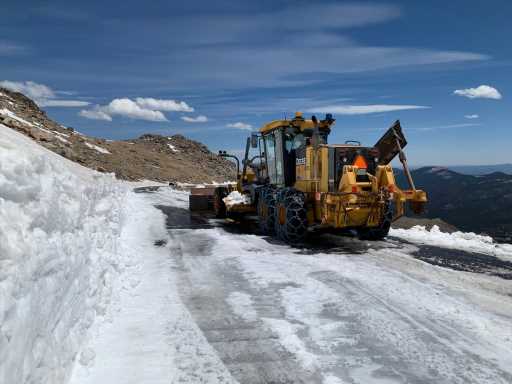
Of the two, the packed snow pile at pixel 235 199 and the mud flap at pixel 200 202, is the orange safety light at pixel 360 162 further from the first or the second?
the mud flap at pixel 200 202

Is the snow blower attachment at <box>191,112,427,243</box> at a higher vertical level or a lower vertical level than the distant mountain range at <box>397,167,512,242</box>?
higher

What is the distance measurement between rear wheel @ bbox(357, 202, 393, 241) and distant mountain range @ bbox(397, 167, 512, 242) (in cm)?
4972

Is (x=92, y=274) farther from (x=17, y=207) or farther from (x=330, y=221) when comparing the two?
(x=330, y=221)

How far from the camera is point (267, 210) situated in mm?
11945

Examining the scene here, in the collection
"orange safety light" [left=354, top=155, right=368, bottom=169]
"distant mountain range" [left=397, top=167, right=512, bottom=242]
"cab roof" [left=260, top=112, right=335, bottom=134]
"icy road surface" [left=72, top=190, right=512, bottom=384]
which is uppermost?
"cab roof" [left=260, top=112, right=335, bottom=134]

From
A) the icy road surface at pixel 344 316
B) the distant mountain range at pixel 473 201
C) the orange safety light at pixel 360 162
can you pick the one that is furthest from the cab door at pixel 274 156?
the distant mountain range at pixel 473 201

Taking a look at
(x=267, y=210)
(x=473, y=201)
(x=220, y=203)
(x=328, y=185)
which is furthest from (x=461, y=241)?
(x=473, y=201)

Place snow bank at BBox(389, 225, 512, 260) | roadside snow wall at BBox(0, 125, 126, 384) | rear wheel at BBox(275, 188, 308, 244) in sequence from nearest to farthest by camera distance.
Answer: roadside snow wall at BBox(0, 125, 126, 384), snow bank at BBox(389, 225, 512, 260), rear wheel at BBox(275, 188, 308, 244)

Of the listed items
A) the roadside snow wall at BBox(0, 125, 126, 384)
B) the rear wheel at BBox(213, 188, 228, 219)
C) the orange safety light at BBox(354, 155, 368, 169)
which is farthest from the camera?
the rear wheel at BBox(213, 188, 228, 219)

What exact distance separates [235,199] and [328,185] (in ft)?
20.1

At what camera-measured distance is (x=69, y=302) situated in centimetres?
365

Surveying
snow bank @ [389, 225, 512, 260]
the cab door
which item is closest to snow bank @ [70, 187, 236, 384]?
the cab door

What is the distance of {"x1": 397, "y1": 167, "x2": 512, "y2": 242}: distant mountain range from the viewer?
66.3 meters

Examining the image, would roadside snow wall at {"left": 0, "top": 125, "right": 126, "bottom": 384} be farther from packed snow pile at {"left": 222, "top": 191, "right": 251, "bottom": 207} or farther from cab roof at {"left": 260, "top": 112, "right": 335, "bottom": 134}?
packed snow pile at {"left": 222, "top": 191, "right": 251, "bottom": 207}
